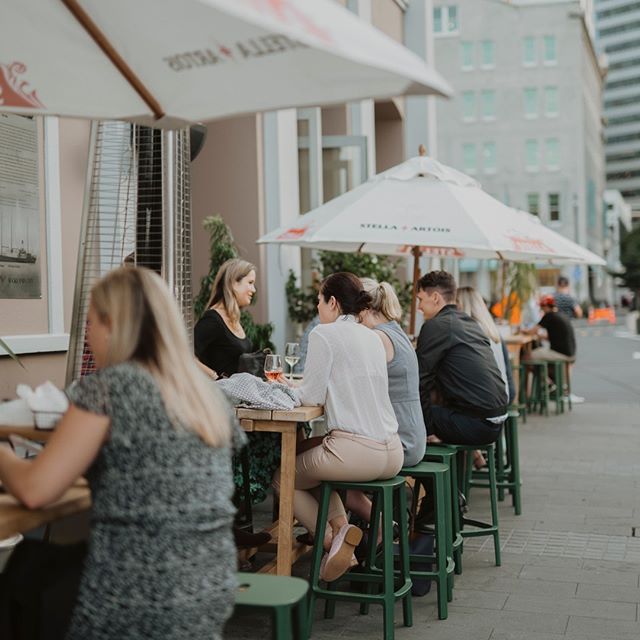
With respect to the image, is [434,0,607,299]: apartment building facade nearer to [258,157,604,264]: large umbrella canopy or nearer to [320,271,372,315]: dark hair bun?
[258,157,604,264]: large umbrella canopy

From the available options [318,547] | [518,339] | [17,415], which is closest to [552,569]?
[318,547]

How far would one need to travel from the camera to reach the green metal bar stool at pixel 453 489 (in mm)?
6161

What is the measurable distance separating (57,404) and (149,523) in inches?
26.7

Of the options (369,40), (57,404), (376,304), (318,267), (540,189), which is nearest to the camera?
(369,40)

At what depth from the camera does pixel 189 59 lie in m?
3.23

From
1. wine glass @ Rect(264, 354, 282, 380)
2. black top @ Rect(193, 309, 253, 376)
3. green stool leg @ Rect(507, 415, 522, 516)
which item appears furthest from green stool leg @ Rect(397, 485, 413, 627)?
green stool leg @ Rect(507, 415, 522, 516)

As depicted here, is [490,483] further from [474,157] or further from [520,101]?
[520,101]

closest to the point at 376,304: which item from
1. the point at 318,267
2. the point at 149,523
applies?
the point at 149,523

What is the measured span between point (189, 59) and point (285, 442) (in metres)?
2.40

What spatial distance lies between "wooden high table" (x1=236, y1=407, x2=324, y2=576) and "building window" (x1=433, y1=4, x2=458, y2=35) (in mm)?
71436

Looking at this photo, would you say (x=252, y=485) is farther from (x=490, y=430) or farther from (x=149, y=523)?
(x=149, y=523)

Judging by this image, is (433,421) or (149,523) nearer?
(149,523)

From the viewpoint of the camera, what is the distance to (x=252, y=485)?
698 centimetres

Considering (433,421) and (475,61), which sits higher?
(475,61)
